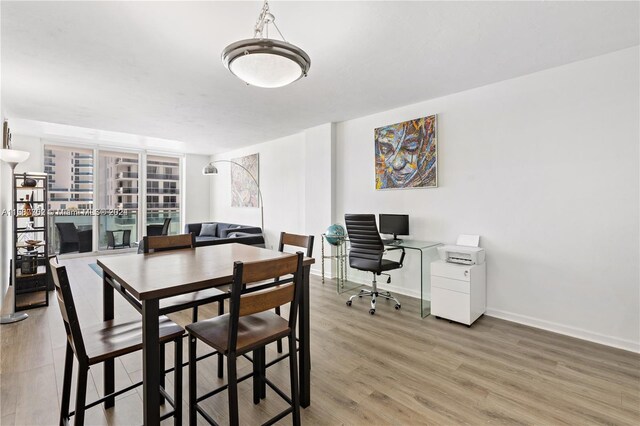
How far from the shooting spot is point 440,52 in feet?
8.70

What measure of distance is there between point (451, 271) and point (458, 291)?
210mm

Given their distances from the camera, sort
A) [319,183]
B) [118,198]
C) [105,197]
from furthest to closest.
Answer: [118,198]
[105,197]
[319,183]

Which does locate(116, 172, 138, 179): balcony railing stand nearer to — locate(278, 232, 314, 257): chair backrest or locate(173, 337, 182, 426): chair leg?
locate(278, 232, 314, 257): chair backrest

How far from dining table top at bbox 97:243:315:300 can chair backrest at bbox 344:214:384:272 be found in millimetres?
1519

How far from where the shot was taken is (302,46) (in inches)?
100

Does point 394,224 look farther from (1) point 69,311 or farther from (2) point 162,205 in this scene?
(2) point 162,205

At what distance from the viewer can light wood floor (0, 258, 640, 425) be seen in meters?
1.82

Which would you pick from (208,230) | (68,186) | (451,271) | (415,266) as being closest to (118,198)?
(68,186)

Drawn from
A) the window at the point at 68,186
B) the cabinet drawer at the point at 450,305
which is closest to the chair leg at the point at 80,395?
the cabinet drawer at the point at 450,305

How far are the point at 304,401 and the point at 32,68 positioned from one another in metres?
3.91

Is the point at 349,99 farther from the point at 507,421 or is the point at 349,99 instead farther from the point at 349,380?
the point at 507,421

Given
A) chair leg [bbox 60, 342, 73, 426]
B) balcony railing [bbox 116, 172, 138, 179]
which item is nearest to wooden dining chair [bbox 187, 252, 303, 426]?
chair leg [bbox 60, 342, 73, 426]

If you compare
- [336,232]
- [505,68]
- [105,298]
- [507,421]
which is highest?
[505,68]

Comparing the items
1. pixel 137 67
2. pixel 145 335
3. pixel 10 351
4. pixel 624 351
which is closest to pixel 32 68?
pixel 137 67
